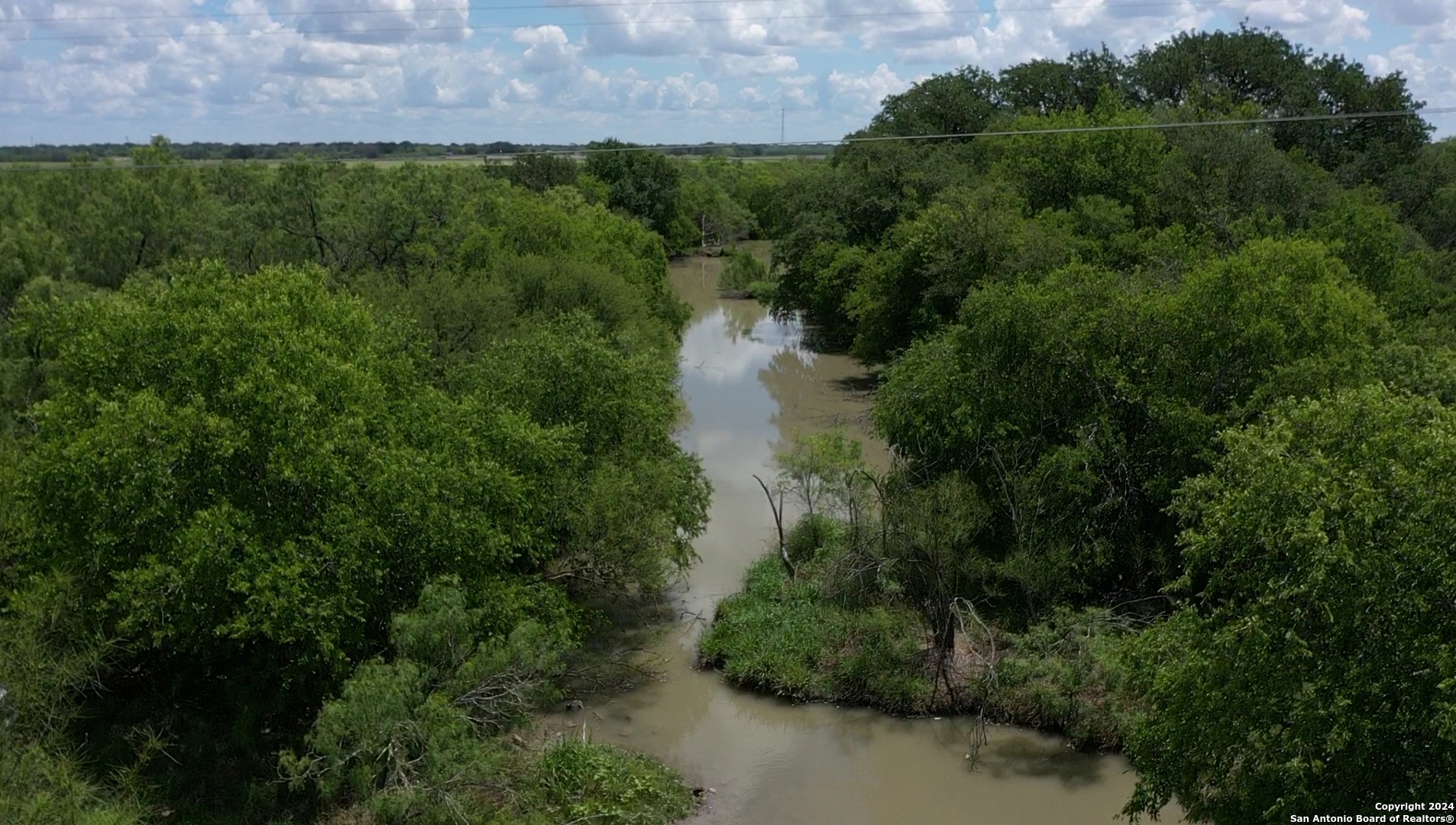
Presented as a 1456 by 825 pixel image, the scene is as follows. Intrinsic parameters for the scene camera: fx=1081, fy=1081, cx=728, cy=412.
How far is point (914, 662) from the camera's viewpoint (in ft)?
55.3

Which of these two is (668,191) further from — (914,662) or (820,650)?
(914,662)

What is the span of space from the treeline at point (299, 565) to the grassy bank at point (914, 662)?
2.14 metres

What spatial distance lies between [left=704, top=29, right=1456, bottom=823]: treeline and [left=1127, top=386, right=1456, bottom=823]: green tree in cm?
3

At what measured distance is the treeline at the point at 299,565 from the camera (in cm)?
1234

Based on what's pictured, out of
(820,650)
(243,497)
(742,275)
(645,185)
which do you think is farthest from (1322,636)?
(645,185)

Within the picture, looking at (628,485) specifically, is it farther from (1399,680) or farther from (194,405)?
(1399,680)

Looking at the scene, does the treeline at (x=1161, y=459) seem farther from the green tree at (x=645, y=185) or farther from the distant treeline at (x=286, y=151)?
the green tree at (x=645, y=185)

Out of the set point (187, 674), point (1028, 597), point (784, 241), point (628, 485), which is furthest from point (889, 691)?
point (784, 241)

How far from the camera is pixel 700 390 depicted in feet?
123

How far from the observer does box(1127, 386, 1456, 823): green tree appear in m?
8.71

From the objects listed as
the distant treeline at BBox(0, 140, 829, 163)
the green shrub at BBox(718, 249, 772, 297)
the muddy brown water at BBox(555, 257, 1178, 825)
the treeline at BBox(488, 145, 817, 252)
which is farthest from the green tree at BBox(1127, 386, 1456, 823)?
the green shrub at BBox(718, 249, 772, 297)

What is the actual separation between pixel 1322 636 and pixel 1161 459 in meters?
8.96

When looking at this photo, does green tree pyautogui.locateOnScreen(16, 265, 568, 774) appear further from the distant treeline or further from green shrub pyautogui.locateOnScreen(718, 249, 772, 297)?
green shrub pyautogui.locateOnScreen(718, 249, 772, 297)

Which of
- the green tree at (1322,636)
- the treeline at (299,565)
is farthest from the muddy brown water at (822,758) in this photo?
the green tree at (1322,636)
